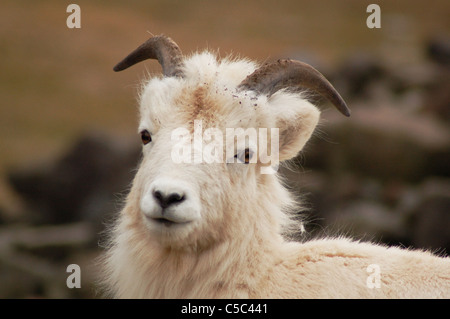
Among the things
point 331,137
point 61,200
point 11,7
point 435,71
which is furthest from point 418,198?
point 11,7

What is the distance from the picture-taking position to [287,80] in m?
5.80

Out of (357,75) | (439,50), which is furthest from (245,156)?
(439,50)

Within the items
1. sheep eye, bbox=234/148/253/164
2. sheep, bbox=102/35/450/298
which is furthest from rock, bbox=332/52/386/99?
sheep eye, bbox=234/148/253/164

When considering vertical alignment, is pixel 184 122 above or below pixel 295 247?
above

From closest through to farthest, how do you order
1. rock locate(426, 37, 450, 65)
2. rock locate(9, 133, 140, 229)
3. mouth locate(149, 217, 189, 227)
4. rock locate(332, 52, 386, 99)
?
mouth locate(149, 217, 189, 227)
rock locate(9, 133, 140, 229)
rock locate(332, 52, 386, 99)
rock locate(426, 37, 450, 65)

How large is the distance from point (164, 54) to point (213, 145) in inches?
49.8

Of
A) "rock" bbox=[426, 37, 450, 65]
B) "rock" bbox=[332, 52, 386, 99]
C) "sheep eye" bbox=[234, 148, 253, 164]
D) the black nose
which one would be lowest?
the black nose

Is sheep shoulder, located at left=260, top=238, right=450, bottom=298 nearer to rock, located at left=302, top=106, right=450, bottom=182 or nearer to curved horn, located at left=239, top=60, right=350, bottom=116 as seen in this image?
curved horn, located at left=239, top=60, right=350, bottom=116

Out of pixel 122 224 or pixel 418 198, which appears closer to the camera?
pixel 122 224

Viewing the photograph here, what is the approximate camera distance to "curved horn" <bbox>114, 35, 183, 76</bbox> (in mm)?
6012

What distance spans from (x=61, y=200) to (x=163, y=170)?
62.5ft

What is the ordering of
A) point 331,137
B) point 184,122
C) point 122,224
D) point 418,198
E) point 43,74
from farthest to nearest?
point 43,74, point 331,137, point 418,198, point 122,224, point 184,122

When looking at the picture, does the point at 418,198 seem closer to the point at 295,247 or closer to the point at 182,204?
the point at 295,247
